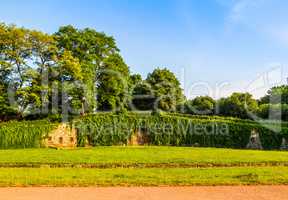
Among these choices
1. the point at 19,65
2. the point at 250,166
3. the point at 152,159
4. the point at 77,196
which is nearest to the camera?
the point at 77,196

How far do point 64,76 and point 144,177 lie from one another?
27.0 metres

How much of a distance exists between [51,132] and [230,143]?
45.2 ft

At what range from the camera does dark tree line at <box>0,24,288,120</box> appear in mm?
41500

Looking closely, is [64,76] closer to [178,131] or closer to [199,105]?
[178,131]

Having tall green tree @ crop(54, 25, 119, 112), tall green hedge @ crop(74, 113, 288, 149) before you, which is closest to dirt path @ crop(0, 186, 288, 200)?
tall green hedge @ crop(74, 113, 288, 149)

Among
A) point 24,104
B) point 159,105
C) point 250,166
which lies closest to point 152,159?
point 250,166

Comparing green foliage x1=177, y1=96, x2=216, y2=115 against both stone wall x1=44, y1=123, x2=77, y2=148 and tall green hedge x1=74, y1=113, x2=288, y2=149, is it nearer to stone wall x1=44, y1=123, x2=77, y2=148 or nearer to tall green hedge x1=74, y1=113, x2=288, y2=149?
tall green hedge x1=74, y1=113, x2=288, y2=149

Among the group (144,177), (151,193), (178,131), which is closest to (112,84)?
(178,131)

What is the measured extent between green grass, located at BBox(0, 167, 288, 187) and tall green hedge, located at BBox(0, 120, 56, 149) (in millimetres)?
A: 18705

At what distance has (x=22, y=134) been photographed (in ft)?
124

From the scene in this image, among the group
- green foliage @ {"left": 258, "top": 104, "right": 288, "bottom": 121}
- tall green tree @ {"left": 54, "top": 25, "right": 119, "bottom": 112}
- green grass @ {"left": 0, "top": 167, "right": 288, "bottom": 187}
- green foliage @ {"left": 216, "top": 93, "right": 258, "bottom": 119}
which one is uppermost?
tall green tree @ {"left": 54, "top": 25, "right": 119, "bottom": 112}

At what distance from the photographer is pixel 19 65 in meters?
42.1

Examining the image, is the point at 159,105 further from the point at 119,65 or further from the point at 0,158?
the point at 0,158

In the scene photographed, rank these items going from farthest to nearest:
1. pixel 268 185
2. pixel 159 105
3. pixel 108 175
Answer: pixel 159 105, pixel 108 175, pixel 268 185
